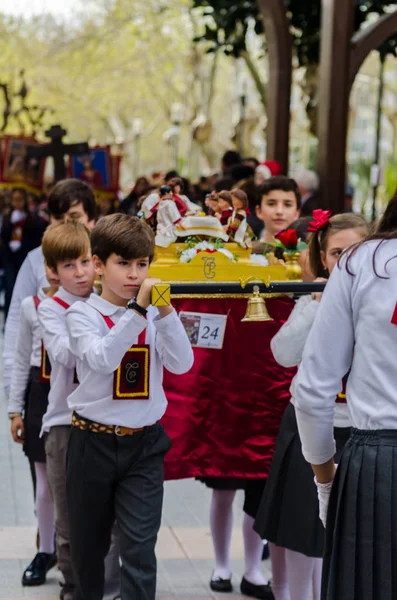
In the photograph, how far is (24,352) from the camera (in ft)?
17.6

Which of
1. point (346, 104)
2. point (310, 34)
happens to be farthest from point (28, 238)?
point (346, 104)

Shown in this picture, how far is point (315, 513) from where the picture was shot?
14.8 feet

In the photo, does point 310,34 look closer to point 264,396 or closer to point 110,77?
point 264,396

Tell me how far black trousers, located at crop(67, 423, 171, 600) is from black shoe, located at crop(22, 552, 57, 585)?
1.15 metres

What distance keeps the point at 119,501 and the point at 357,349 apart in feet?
4.91

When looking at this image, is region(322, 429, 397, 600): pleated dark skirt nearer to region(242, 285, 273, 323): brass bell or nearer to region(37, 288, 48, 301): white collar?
region(242, 285, 273, 323): brass bell

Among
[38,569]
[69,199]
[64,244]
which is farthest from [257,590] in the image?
[69,199]

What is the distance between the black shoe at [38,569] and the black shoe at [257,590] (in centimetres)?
93

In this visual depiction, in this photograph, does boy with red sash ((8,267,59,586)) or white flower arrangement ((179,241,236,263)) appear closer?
white flower arrangement ((179,241,236,263))

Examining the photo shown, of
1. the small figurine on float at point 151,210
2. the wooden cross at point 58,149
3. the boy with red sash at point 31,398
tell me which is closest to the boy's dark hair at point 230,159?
the wooden cross at point 58,149

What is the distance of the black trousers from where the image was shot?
412cm

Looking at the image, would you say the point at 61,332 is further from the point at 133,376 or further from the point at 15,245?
the point at 15,245

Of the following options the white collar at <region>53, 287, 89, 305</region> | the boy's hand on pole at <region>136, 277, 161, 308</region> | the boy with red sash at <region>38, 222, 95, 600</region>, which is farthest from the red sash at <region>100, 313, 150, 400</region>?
the white collar at <region>53, 287, 89, 305</region>

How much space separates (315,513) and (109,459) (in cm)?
87
